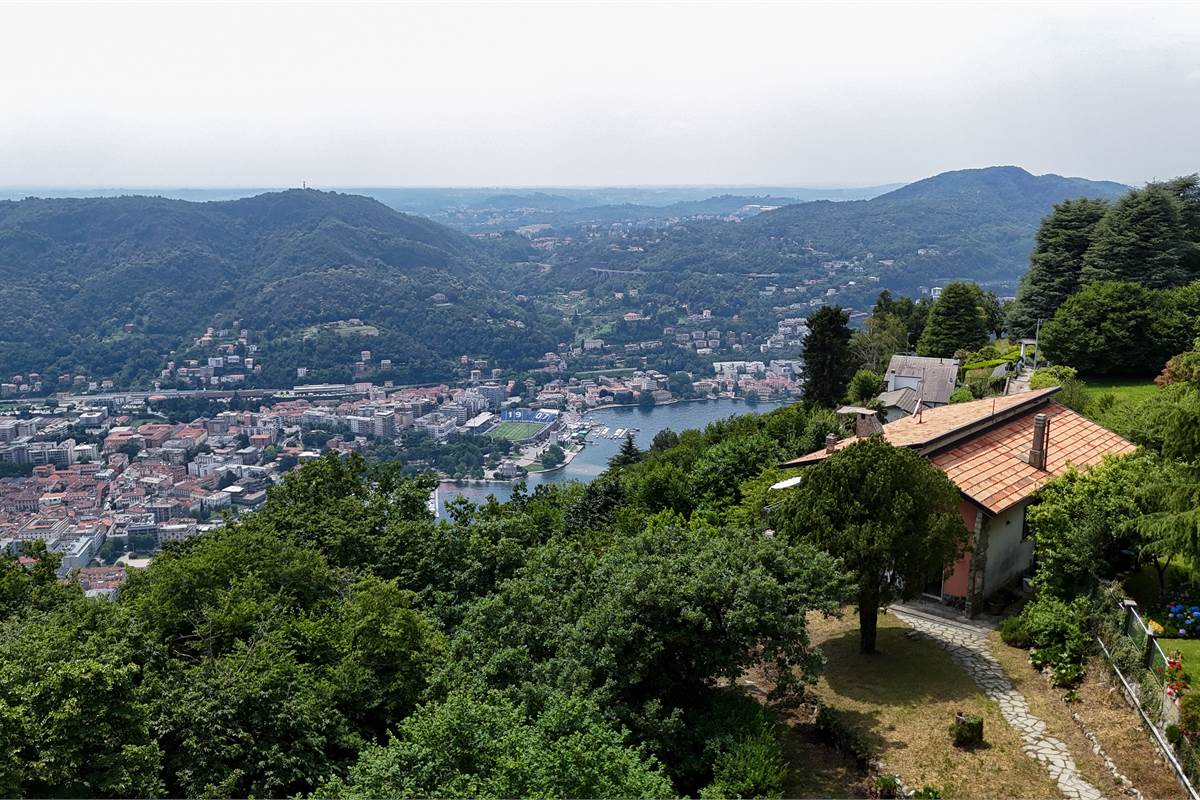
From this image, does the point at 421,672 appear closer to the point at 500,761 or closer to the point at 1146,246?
the point at 500,761

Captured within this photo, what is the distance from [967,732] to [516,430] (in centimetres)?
7948

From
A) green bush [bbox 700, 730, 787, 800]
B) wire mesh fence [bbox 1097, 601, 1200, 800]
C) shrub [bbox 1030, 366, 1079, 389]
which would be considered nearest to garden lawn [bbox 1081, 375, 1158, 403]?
shrub [bbox 1030, 366, 1079, 389]

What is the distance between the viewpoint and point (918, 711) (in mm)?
10695

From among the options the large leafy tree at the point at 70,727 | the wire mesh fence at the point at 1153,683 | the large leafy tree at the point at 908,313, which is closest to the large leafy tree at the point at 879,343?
the large leafy tree at the point at 908,313

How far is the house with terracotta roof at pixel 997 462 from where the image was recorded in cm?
1320

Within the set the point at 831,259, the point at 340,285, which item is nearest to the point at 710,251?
the point at 831,259

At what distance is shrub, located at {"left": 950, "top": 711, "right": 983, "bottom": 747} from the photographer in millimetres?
9719

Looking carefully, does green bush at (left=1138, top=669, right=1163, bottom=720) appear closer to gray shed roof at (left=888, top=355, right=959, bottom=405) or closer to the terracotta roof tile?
the terracotta roof tile

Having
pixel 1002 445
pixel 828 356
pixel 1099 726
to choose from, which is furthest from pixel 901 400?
pixel 1099 726

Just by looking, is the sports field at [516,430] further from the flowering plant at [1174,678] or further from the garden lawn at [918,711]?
the flowering plant at [1174,678]

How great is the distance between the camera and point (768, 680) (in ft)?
37.4

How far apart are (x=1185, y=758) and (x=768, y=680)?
4.64 m

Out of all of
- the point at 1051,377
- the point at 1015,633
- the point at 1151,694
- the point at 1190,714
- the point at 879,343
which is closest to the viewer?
the point at 1190,714

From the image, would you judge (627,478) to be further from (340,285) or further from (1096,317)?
(340,285)
